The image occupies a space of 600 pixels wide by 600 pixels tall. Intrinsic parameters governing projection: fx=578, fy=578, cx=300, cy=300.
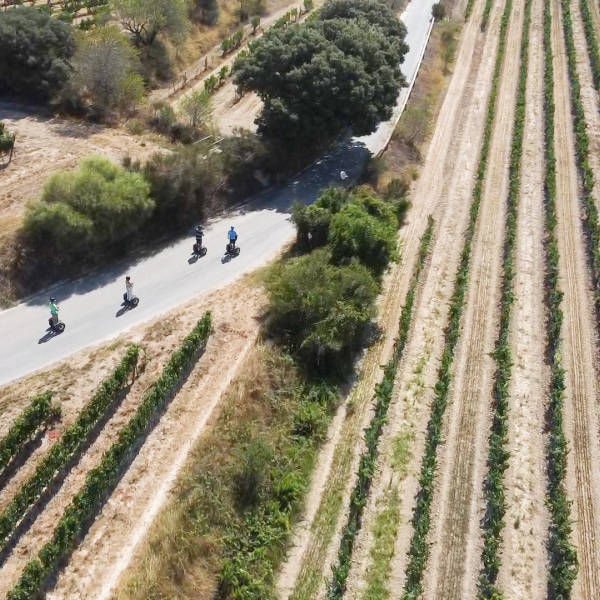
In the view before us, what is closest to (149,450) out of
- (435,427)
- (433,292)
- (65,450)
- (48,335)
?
(65,450)

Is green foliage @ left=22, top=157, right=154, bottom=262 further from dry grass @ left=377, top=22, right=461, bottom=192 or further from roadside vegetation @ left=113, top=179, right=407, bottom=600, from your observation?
dry grass @ left=377, top=22, right=461, bottom=192

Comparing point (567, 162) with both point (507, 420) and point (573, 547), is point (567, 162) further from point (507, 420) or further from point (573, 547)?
A: point (573, 547)

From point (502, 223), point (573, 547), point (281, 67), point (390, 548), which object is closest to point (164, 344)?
point (390, 548)

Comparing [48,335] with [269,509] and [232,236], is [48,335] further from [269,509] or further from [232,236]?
[269,509]

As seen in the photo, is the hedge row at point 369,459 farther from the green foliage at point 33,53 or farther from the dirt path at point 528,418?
the green foliage at point 33,53

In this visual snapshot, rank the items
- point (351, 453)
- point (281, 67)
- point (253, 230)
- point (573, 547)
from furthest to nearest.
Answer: point (281, 67), point (253, 230), point (351, 453), point (573, 547)

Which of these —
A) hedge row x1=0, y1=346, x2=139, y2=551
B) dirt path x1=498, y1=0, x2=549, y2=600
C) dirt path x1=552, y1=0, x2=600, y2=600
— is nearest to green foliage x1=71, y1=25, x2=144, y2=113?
hedge row x1=0, y1=346, x2=139, y2=551
